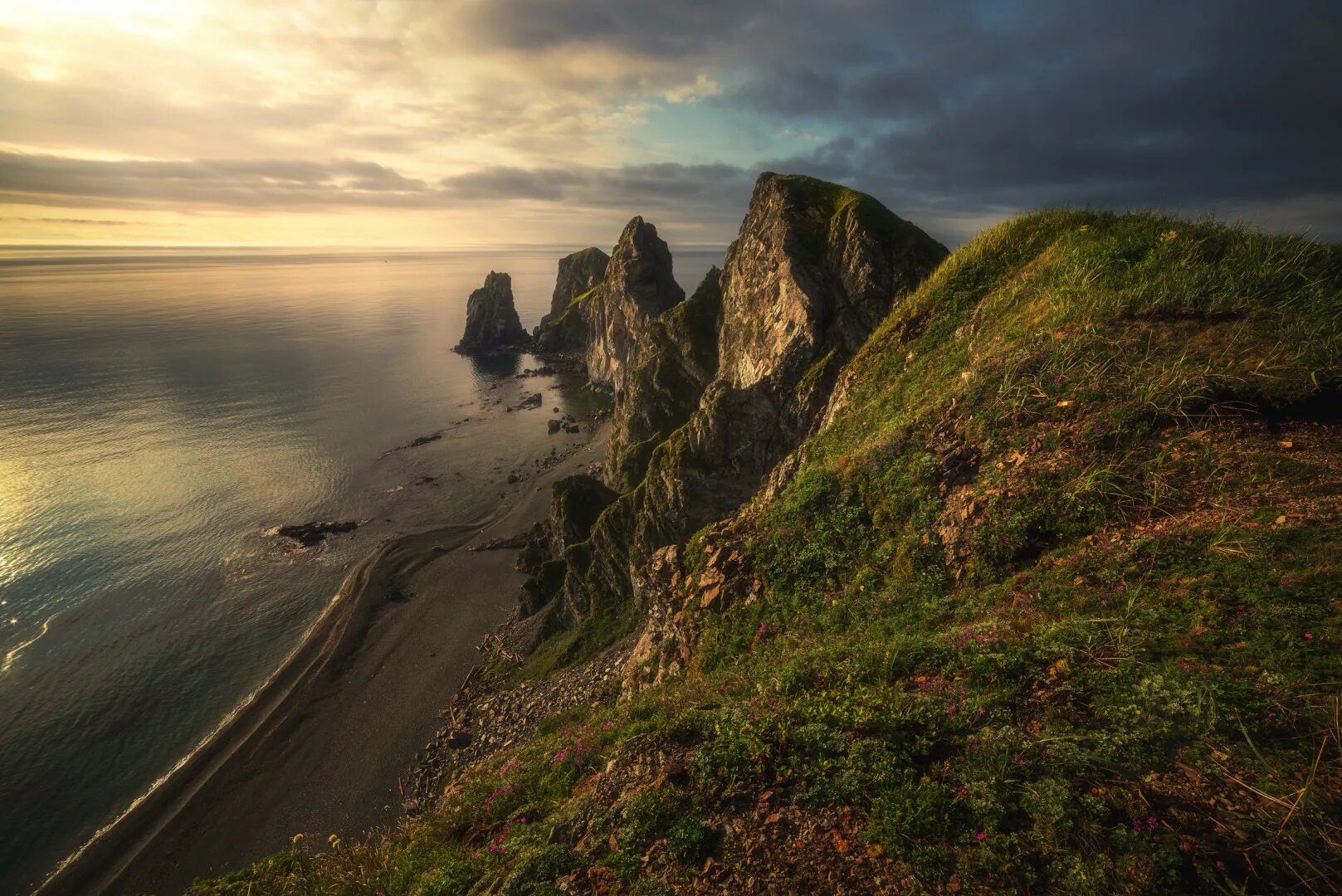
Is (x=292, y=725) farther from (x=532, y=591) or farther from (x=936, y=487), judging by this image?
(x=936, y=487)

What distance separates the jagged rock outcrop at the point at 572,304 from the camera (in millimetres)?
133125

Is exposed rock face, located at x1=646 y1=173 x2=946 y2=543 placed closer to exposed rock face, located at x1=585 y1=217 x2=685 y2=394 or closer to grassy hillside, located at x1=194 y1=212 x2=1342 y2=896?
grassy hillside, located at x1=194 y1=212 x2=1342 y2=896

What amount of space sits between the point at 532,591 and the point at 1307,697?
39.1m

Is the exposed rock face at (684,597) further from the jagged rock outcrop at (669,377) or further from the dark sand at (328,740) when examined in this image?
the jagged rock outcrop at (669,377)

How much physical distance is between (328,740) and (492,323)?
118 meters

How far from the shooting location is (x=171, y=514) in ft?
178

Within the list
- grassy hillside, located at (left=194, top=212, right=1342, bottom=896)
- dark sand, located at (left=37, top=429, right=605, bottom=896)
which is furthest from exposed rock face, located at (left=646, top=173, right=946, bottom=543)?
dark sand, located at (left=37, top=429, right=605, bottom=896)

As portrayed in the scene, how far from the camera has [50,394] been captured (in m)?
88.1

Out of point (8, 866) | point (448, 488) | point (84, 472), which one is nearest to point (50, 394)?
point (84, 472)

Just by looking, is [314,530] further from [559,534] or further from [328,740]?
[559,534]

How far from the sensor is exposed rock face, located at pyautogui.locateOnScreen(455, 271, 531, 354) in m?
135

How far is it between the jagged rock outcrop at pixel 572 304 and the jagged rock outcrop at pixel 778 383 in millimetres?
101394

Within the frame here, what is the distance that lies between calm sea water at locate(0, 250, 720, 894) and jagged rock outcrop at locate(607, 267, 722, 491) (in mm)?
21129

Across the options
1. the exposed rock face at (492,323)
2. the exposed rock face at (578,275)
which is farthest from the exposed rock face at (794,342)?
the exposed rock face at (492,323)
